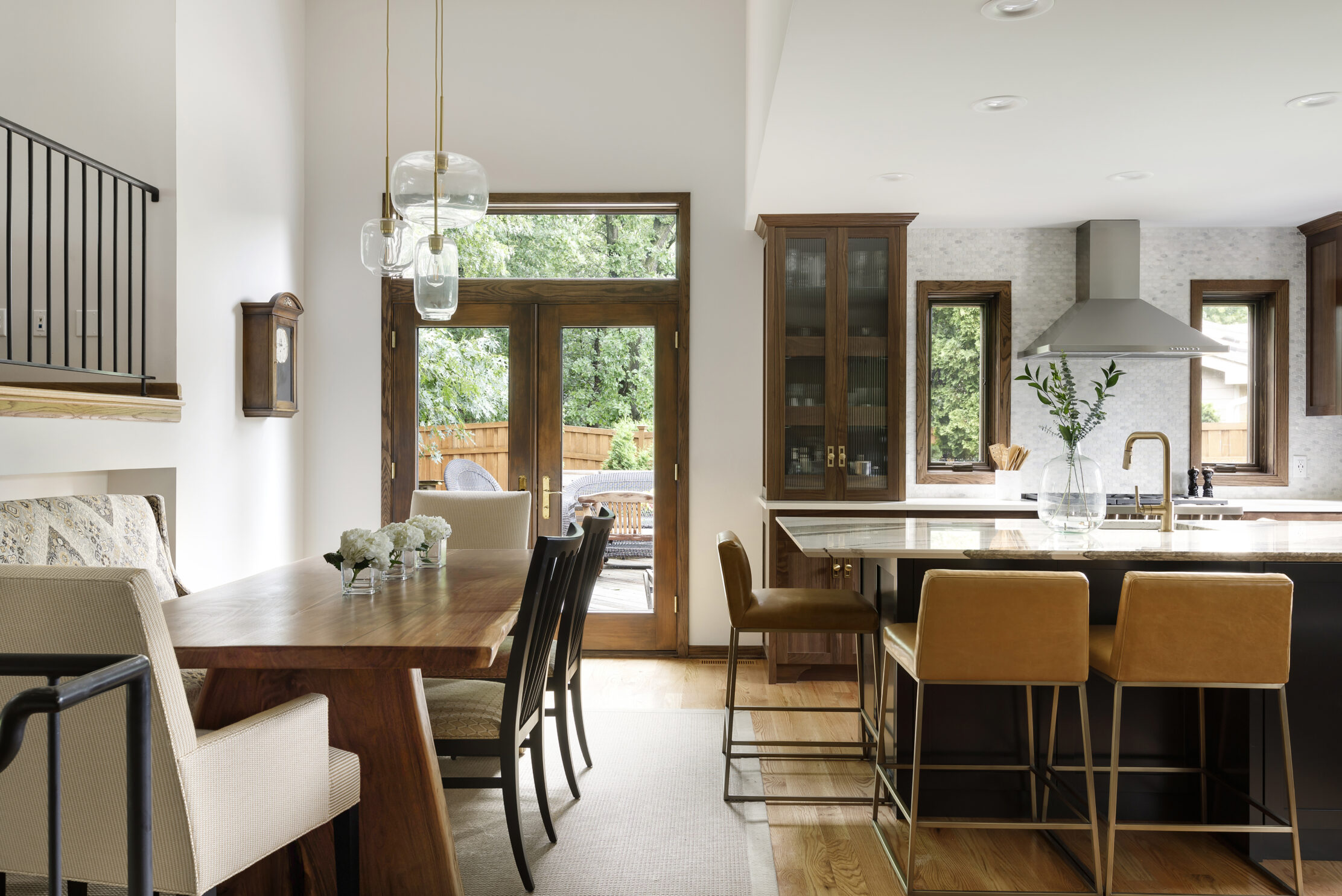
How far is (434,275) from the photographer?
8.70 feet

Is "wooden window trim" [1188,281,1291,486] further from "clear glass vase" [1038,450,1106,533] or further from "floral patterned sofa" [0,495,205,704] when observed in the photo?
"floral patterned sofa" [0,495,205,704]

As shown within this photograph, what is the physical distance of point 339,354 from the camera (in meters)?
5.03

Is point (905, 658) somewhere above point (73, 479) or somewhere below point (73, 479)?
below

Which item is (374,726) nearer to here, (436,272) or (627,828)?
(627,828)

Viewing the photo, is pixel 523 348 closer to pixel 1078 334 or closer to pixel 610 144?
pixel 610 144

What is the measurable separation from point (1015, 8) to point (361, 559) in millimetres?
2357

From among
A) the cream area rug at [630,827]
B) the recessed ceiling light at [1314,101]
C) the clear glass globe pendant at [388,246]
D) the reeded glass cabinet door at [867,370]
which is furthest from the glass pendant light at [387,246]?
the recessed ceiling light at [1314,101]

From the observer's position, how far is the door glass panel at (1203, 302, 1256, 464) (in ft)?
17.3

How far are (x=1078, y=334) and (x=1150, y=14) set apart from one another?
2606 mm

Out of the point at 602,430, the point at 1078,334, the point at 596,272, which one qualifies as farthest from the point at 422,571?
the point at 1078,334

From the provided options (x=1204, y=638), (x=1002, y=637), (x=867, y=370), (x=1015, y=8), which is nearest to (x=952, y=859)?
(x=1002, y=637)

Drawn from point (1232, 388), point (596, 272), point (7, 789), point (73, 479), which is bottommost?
point (7, 789)

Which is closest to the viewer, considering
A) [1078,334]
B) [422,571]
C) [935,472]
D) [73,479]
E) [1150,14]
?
[1150,14]

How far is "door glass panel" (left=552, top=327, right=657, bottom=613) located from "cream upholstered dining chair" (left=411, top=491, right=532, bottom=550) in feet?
3.50
